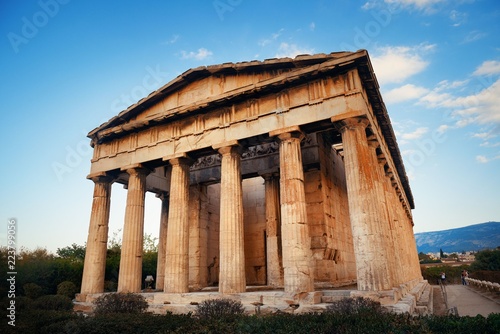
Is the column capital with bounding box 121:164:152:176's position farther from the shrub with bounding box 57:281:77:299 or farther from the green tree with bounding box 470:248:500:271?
the green tree with bounding box 470:248:500:271

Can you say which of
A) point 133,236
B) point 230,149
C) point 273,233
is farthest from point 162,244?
point 230,149

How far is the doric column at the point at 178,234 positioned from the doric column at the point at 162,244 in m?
5.85

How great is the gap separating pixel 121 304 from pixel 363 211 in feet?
30.3

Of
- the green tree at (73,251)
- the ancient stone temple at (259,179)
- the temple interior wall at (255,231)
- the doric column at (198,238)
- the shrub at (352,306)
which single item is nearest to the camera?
the shrub at (352,306)

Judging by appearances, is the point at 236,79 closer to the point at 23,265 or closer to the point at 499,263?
the point at 23,265

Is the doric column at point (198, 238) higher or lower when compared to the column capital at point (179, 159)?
lower

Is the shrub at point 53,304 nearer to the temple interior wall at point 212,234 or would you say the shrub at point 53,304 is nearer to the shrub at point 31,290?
the shrub at point 31,290

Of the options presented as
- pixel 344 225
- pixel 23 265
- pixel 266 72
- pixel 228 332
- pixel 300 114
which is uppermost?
pixel 266 72

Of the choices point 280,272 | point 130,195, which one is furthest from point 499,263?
point 130,195

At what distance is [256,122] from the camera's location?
1426 centimetres

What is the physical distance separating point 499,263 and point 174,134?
182ft

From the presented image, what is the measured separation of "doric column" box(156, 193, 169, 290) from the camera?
20359mm

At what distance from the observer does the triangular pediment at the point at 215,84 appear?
13273 mm

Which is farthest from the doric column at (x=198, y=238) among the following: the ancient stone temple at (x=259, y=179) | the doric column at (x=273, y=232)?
the doric column at (x=273, y=232)
